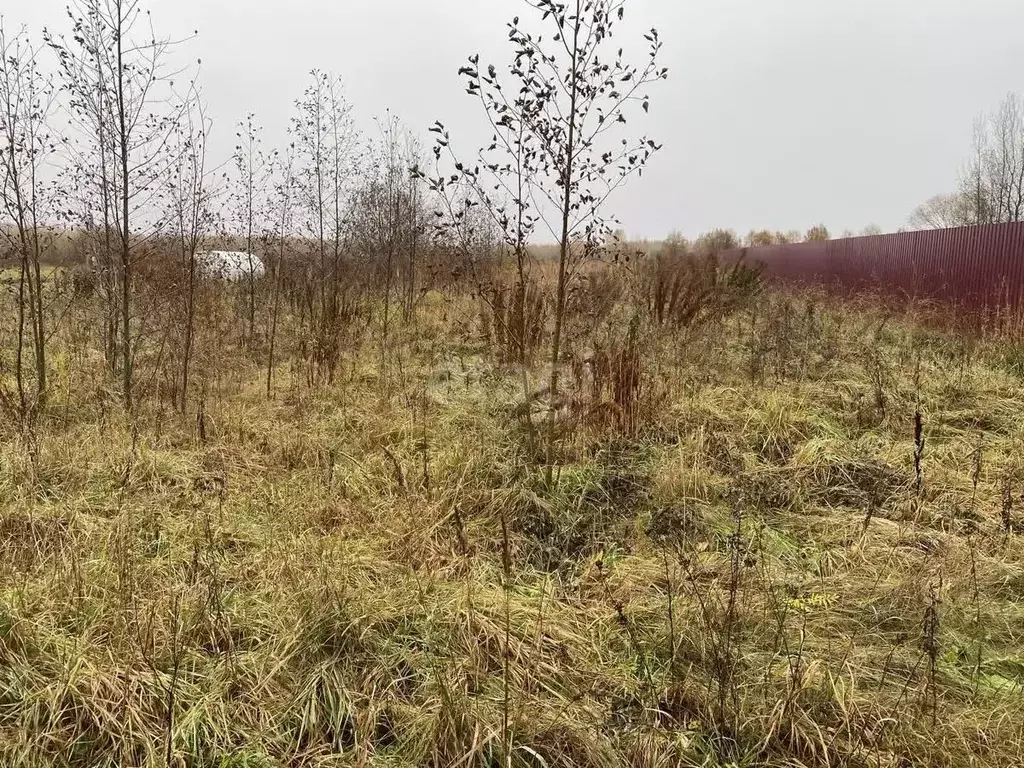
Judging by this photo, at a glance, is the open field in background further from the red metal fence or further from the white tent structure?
the red metal fence

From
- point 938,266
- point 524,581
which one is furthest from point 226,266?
point 938,266

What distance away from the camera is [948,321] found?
374 inches

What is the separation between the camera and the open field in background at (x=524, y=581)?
1896 mm

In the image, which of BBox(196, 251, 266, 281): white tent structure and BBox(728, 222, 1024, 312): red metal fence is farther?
BBox(728, 222, 1024, 312): red metal fence

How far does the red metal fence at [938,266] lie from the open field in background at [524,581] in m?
6.31

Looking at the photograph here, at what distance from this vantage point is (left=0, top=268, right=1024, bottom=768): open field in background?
190 cm

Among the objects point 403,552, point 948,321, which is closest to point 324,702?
point 403,552

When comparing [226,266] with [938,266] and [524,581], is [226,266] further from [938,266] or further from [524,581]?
[938,266]

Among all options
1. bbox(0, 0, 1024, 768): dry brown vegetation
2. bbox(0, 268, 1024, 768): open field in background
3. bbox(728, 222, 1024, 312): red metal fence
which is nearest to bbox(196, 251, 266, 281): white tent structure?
bbox(0, 0, 1024, 768): dry brown vegetation

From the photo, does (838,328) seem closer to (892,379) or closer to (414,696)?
(892,379)

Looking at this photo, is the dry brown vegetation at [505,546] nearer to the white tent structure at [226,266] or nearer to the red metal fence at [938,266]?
the white tent structure at [226,266]

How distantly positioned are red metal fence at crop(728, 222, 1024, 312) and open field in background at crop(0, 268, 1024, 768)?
20.7 feet

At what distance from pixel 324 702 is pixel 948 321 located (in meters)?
10.7

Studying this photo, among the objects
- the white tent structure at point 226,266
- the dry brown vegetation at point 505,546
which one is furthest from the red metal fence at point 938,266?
the white tent structure at point 226,266
